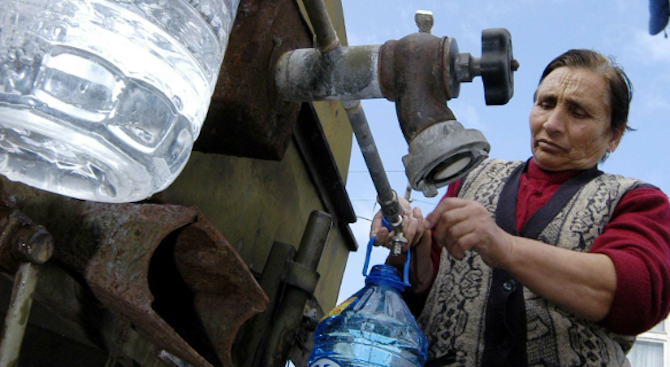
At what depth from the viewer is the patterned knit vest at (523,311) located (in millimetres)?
1865

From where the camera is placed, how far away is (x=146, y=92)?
3.17 ft

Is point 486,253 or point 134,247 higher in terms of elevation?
point 486,253

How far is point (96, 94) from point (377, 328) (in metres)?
1.39

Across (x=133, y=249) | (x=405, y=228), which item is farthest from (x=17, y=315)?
(x=405, y=228)

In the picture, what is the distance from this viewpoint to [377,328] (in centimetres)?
206

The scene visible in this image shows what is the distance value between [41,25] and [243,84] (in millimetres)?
701

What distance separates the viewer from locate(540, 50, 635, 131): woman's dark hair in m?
2.30

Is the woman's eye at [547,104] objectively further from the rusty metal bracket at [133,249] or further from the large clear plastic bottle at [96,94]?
the large clear plastic bottle at [96,94]

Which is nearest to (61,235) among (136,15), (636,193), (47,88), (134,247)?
(134,247)

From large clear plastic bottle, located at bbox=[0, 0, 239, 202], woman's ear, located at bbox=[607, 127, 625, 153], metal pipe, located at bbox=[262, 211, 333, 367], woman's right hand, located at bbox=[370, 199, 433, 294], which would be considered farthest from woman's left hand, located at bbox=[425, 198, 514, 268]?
large clear plastic bottle, located at bbox=[0, 0, 239, 202]

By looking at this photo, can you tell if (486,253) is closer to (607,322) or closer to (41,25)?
(607,322)

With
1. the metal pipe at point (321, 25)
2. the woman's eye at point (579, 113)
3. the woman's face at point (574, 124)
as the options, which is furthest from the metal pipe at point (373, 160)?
the woman's eye at point (579, 113)

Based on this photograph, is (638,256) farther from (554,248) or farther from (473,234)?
(473,234)

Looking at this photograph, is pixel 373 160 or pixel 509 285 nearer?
pixel 373 160
